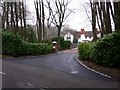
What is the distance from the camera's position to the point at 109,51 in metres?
19.0

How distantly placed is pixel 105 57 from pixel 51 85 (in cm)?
690

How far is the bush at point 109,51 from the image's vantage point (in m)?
18.6

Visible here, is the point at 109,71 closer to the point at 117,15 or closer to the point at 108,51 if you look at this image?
the point at 108,51

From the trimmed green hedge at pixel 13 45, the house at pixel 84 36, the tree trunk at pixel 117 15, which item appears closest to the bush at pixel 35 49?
the trimmed green hedge at pixel 13 45

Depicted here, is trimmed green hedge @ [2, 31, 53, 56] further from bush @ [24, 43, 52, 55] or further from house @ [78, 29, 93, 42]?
house @ [78, 29, 93, 42]

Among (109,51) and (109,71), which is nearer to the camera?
(109,71)

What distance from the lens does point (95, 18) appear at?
43.0 metres

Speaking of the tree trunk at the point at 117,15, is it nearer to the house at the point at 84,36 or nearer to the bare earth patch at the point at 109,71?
the bare earth patch at the point at 109,71

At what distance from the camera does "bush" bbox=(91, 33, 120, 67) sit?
1856 centimetres

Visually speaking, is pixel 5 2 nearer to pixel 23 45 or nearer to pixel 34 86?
pixel 23 45

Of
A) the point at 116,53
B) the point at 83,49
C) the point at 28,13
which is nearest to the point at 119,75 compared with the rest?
the point at 116,53

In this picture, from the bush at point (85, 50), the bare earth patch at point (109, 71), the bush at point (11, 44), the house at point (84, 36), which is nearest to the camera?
the bare earth patch at point (109, 71)

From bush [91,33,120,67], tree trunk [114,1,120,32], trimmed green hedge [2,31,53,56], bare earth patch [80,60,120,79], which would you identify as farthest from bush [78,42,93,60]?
trimmed green hedge [2,31,53,56]

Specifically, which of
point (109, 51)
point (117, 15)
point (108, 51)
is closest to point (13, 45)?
Answer: point (117, 15)
